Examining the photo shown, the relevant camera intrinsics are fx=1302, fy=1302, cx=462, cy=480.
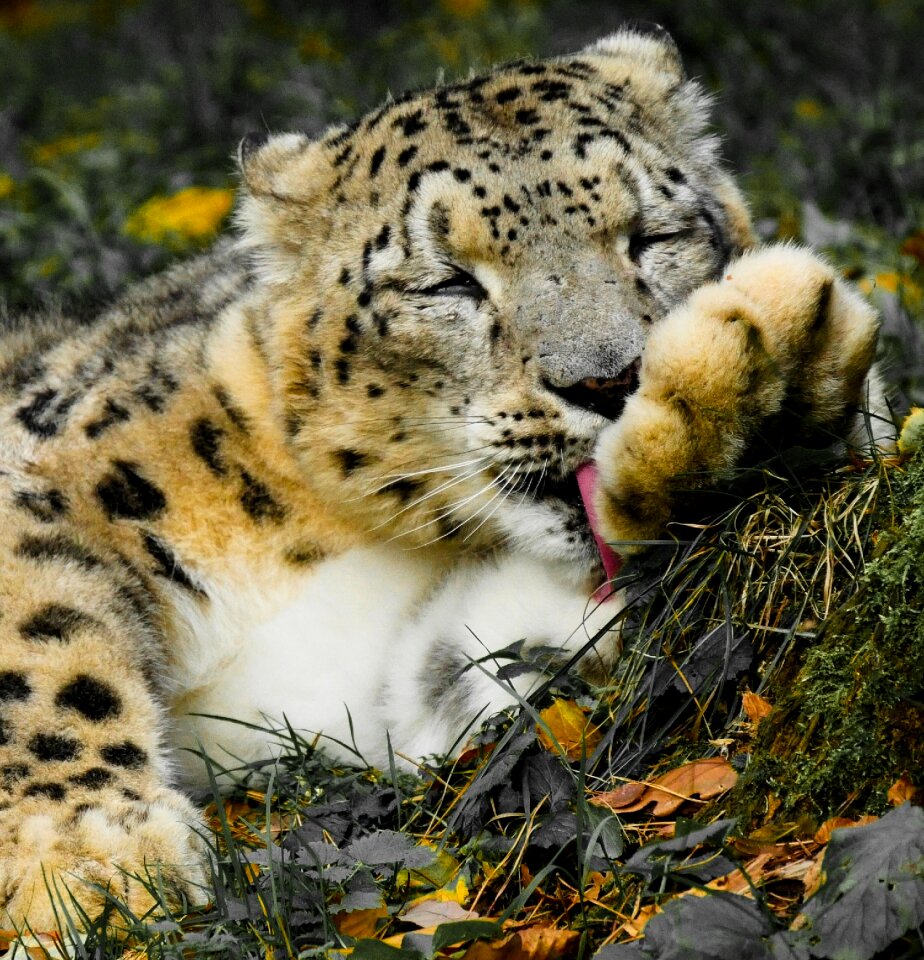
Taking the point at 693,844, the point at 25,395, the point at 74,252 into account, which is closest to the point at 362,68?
the point at 74,252

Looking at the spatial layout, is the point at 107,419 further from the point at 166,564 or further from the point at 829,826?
the point at 829,826

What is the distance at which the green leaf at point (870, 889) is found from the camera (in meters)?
2.18

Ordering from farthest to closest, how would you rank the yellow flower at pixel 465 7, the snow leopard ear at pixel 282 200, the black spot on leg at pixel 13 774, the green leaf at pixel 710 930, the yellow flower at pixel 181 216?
the yellow flower at pixel 465 7 < the yellow flower at pixel 181 216 < the snow leopard ear at pixel 282 200 < the black spot on leg at pixel 13 774 < the green leaf at pixel 710 930

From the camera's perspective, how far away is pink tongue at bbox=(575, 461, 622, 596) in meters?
3.59

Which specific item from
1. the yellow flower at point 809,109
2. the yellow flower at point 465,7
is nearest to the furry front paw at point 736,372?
the yellow flower at point 809,109

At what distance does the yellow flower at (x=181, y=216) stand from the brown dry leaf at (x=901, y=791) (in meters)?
5.73

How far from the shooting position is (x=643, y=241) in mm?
4074

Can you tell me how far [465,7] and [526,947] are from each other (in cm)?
1098

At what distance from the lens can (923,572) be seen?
8.85 ft

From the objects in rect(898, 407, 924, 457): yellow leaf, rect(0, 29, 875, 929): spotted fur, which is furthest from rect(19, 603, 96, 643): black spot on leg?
rect(898, 407, 924, 457): yellow leaf

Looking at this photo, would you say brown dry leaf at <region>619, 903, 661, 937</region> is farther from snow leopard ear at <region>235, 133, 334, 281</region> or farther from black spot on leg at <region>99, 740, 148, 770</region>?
snow leopard ear at <region>235, 133, 334, 281</region>

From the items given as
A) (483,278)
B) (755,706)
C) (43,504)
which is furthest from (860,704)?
(43,504)

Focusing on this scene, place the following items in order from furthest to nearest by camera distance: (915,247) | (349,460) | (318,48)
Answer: (318,48) < (915,247) < (349,460)

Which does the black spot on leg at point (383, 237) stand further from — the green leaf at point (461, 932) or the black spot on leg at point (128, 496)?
the green leaf at point (461, 932)
